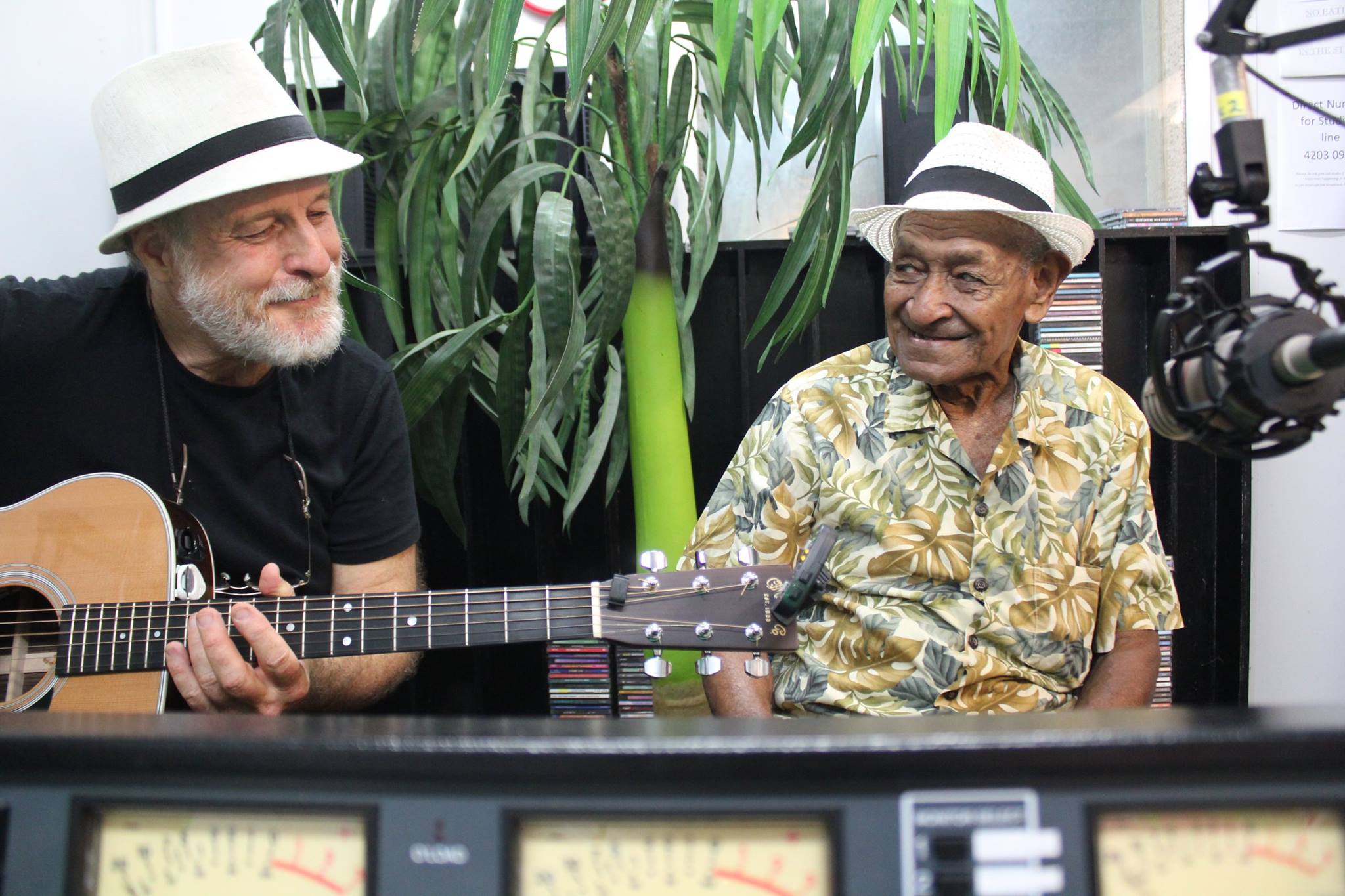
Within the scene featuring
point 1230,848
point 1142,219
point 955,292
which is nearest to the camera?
point 1230,848

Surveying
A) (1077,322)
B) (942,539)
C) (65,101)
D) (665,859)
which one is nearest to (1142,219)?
(1077,322)

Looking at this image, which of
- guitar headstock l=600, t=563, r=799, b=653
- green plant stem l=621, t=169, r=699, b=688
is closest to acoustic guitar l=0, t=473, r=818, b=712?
guitar headstock l=600, t=563, r=799, b=653

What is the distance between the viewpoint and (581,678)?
2.34 metres

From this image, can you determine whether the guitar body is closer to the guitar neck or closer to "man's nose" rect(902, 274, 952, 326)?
the guitar neck

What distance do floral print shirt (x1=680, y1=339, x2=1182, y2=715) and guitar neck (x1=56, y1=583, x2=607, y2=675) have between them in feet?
1.29

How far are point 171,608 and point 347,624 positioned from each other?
9.3 inches

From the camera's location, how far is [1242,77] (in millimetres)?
593

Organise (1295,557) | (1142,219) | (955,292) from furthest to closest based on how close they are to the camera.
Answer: (1295,557)
(1142,219)
(955,292)

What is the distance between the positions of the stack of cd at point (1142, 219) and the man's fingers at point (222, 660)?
2067 mm

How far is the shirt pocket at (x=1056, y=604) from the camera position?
1.58 m

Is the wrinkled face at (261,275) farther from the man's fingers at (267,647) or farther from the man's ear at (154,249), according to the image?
the man's fingers at (267,647)

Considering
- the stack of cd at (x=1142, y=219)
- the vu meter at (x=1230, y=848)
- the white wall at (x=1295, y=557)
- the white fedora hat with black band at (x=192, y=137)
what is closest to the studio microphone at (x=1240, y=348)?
the vu meter at (x=1230, y=848)

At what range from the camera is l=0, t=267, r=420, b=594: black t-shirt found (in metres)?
1.59

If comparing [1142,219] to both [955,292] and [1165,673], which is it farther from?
[955,292]
